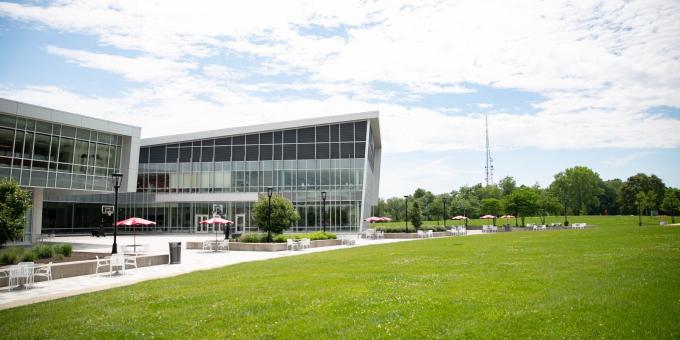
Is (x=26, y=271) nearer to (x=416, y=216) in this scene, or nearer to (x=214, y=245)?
(x=214, y=245)

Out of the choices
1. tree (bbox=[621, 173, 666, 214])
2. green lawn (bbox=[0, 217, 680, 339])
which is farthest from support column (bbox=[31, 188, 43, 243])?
tree (bbox=[621, 173, 666, 214])

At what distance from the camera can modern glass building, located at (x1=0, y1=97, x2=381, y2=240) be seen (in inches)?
2361

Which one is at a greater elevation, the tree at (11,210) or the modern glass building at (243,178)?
the modern glass building at (243,178)

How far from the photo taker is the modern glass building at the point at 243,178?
5997 centimetres

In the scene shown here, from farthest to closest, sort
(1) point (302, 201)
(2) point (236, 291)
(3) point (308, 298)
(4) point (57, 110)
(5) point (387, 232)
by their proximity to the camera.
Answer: (1) point (302, 201)
(5) point (387, 232)
(4) point (57, 110)
(2) point (236, 291)
(3) point (308, 298)

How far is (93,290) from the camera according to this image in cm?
1619

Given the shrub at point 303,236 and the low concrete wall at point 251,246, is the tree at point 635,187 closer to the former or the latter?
the shrub at point 303,236

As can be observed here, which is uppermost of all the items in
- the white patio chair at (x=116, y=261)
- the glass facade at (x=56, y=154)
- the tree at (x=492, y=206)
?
the glass facade at (x=56, y=154)

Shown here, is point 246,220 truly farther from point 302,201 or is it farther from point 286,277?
point 286,277

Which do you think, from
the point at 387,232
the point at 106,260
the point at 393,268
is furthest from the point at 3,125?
the point at 387,232

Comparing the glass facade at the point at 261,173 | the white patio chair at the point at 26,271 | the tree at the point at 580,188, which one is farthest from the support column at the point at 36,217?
the tree at the point at 580,188

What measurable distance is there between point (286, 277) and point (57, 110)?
103 ft

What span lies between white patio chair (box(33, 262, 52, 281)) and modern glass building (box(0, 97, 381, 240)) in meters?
38.8

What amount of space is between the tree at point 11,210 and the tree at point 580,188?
466 ft
